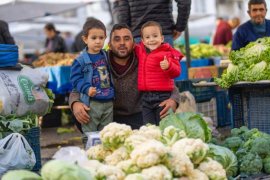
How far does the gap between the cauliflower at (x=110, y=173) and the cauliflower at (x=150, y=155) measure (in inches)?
4.9

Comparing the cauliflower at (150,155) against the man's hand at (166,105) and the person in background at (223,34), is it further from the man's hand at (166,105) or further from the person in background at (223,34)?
the person in background at (223,34)

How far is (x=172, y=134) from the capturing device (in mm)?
4105

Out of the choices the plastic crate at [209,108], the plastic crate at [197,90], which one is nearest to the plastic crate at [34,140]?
the plastic crate at [197,90]

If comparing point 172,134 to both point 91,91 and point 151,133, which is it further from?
point 91,91

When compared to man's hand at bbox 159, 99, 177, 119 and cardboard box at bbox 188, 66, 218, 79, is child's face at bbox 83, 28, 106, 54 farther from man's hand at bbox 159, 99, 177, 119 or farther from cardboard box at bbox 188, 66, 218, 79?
cardboard box at bbox 188, 66, 218, 79

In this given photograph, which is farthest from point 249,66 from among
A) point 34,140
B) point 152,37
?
point 34,140

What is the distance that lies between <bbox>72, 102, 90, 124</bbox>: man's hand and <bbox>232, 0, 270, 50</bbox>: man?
10.5 feet

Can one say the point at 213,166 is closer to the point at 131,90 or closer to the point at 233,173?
the point at 233,173

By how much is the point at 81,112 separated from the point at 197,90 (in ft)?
13.0

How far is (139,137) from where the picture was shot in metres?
3.84

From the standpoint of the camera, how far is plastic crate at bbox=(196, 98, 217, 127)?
945 cm

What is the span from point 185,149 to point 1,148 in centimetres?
210

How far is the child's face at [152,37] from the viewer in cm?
568

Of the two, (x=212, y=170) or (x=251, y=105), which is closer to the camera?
(x=212, y=170)
